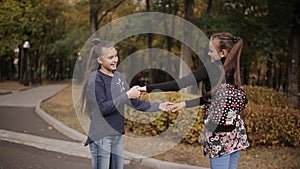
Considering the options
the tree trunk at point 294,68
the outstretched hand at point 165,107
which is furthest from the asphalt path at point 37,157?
the tree trunk at point 294,68

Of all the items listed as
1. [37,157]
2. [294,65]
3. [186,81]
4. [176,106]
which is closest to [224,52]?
[186,81]

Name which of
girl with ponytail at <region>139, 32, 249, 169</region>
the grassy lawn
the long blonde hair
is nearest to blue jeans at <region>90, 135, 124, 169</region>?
the long blonde hair

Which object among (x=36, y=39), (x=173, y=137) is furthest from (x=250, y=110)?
(x=36, y=39)

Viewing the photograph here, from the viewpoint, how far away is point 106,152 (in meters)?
3.65

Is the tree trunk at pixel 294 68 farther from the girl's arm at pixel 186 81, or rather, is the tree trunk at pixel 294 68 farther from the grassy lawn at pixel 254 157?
the girl's arm at pixel 186 81

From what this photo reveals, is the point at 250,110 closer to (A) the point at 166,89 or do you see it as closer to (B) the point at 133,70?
(B) the point at 133,70

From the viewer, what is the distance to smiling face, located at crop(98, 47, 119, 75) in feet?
11.7

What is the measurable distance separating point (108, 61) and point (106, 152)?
2.85ft

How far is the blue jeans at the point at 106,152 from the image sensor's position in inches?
142

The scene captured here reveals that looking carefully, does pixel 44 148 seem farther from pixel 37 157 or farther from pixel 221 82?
pixel 221 82

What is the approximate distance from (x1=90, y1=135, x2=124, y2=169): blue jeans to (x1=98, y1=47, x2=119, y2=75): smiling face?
25.2 inches

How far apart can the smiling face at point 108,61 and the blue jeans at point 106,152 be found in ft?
2.10

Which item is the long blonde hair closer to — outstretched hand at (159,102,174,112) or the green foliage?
outstretched hand at (159,102,174,112)

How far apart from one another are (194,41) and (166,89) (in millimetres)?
10098
